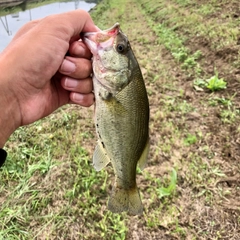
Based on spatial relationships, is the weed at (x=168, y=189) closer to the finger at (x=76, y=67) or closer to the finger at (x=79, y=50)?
the finger at (x=76, y=67)

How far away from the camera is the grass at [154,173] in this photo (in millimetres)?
3371

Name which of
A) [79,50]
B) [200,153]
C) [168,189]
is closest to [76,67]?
[79,50]

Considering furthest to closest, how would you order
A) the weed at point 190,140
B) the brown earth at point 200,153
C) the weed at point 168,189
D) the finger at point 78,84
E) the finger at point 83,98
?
the weed at point 190,140
the weed at point 168,189
the brown earth at point 200,153
the finger at point 83,98
the finger at point 78,84

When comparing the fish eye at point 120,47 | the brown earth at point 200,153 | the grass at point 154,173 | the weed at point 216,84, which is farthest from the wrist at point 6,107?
the weed at point 216,84

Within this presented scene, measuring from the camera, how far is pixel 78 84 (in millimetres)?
2258

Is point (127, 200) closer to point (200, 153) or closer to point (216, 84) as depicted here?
point (200, 153)

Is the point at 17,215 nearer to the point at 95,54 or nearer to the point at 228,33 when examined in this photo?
the point at 95,54

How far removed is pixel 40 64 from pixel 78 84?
1.03 feet

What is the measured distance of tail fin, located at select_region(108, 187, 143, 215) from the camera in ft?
7.58

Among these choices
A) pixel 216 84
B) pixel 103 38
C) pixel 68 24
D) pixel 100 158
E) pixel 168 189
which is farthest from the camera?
pixel 216 84

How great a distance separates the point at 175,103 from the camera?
17.9ft

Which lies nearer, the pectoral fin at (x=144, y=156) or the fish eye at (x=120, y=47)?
the fish eye at (x=120, y=47)

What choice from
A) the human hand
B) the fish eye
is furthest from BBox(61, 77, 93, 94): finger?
the fish eye

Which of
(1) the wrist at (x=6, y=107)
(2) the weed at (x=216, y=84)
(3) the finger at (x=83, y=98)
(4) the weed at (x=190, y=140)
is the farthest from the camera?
(2) the weed at (x=216, y=84)
